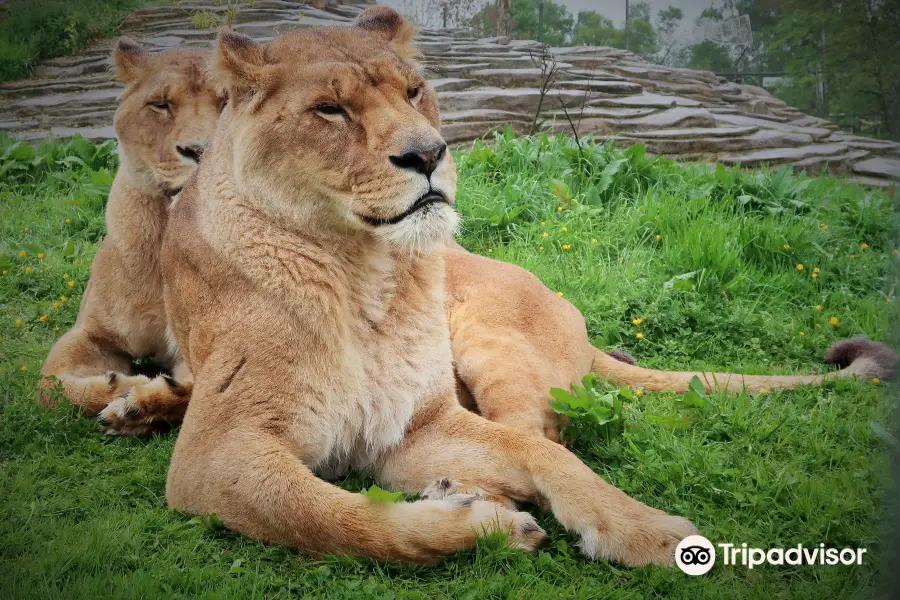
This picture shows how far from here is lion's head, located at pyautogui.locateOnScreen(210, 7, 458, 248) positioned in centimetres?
278

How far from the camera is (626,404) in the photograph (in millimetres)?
3910

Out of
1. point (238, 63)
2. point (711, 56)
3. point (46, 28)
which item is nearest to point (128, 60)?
point (46, 28)

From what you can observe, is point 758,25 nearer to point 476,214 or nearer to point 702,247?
point 702,247

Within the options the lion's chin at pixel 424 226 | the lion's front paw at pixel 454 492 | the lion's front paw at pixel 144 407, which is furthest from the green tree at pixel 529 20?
the lion's front paw at pixel 454 492

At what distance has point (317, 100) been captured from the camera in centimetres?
289

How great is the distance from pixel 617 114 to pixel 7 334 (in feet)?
23.1

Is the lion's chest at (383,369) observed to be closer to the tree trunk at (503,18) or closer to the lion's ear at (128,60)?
the lion's ear at (128,60)

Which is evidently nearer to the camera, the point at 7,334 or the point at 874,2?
the point at 874,2

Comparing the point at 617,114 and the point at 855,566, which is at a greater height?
the point at 617,114

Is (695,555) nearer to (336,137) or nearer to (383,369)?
(383,369)

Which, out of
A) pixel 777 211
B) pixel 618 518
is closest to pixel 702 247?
pixel 777 211

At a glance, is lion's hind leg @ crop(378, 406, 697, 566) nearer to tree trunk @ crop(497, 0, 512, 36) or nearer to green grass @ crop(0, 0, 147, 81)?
green grass @ crop(0, 0, 147, 81)

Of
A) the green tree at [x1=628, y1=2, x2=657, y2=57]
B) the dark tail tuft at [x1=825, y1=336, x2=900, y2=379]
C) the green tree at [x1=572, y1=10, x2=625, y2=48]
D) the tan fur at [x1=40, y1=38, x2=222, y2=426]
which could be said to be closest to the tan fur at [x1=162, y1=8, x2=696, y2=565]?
the tan fur at [x1=40, y1=38, x2=222, y2=426]

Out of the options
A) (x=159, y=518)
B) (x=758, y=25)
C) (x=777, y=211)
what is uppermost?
(x=758, y=25)
